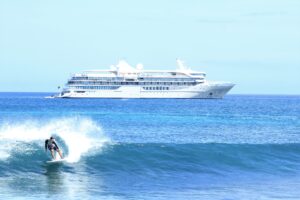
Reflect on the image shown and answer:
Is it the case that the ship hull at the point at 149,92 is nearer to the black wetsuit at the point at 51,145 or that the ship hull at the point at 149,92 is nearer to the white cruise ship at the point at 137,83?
the white cruise ship at the point at 137,83

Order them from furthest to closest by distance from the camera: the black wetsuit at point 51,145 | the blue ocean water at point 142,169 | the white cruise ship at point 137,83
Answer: the white cruise ship at point 137,83, the black wetsuit at point 51,145, the blue ocean water at point 142,169

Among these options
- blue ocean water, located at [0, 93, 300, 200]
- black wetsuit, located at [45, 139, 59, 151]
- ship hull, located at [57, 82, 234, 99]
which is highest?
ship hull, located at [57, 82, 234, 99]

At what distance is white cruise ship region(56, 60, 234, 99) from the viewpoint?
414 ft

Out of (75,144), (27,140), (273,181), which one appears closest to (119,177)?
(273,181)

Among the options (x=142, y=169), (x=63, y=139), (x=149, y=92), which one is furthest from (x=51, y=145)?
(x=149, y=92)

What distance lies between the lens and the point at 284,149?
3194cm

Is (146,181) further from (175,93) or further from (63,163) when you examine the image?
(175,93)

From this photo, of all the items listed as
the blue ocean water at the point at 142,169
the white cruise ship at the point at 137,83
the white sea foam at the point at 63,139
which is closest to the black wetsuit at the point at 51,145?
the blue ocean water at the point at 142,169

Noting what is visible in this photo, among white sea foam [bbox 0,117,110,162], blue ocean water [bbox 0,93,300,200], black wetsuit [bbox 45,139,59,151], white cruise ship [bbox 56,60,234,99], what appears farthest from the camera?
white cruise ship [bbox 56,60,234,99]

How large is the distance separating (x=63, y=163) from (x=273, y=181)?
26.9 ft

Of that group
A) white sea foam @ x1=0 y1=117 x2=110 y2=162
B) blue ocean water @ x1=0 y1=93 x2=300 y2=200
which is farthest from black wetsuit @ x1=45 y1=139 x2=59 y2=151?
white sea foam @ x1=0 y1=117 x2=110 y2=162

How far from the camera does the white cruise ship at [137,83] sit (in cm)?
12625

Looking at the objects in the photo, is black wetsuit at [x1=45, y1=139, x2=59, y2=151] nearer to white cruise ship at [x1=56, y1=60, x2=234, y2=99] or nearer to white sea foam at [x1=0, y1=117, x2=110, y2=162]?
white sea foam at [x1=0, y1=117, x2=110, y2=162]

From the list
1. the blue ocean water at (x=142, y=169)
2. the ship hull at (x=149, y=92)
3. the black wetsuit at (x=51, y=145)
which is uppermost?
the ship hull at (x=149, y=92)
